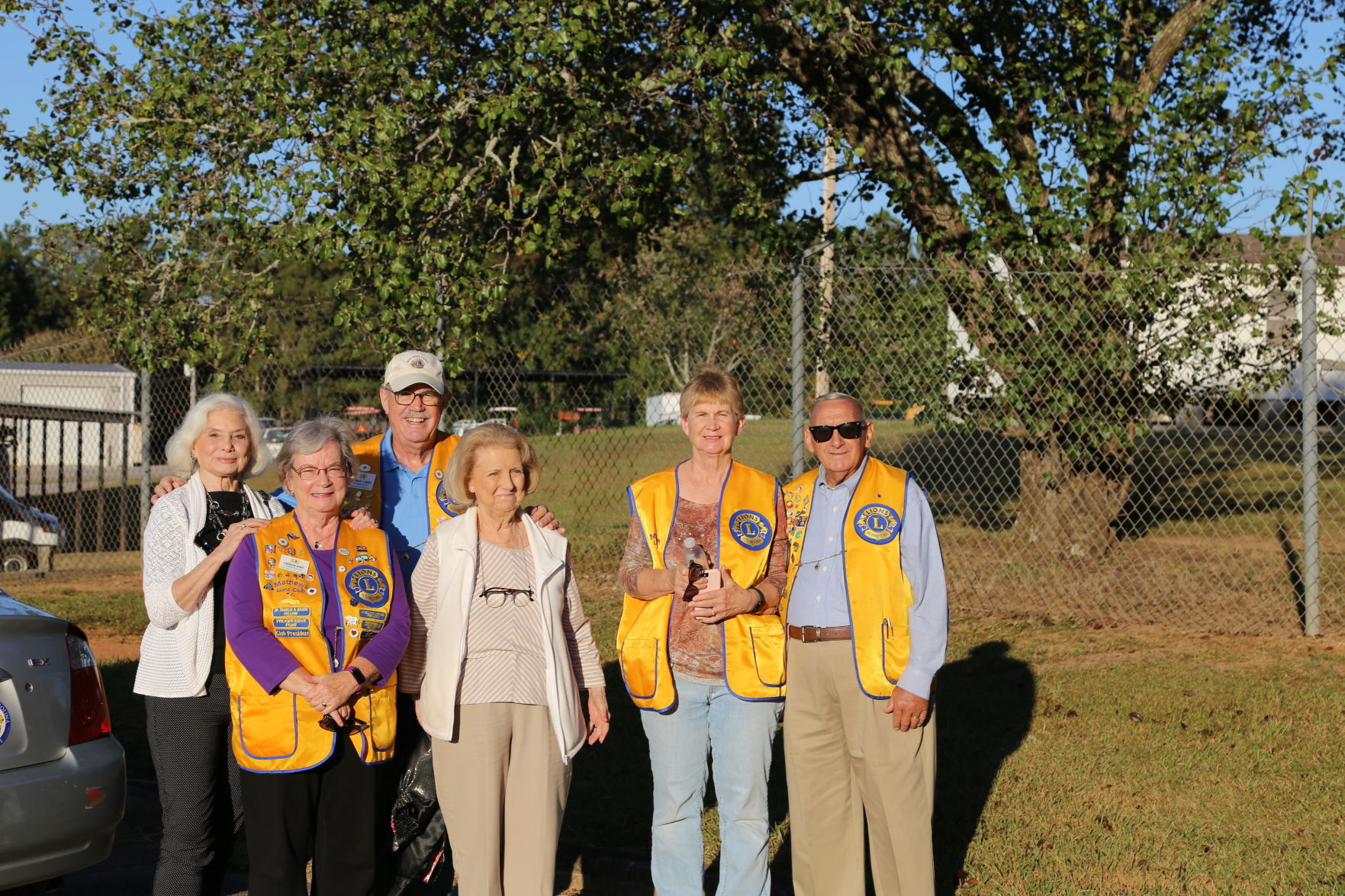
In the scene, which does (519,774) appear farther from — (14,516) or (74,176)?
(14,516)

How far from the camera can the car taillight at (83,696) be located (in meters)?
3.99

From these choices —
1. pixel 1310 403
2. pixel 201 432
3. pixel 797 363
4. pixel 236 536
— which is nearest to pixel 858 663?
pixel 236 536

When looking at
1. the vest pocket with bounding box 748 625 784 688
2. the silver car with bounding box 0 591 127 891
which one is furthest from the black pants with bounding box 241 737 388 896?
the vest pocket with bounding box 748 625 784 688

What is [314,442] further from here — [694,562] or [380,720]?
[694,562]

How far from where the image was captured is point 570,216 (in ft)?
30.6

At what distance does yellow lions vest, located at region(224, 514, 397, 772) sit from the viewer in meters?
3.55

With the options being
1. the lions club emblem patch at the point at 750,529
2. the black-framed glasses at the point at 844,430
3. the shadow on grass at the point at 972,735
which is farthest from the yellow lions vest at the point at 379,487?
the shadow on grass at the point at 972,735

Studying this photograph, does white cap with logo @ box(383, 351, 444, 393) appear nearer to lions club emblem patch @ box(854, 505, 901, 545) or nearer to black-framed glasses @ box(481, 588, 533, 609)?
black-framed glasses @ box(481, 588, 533, 609)

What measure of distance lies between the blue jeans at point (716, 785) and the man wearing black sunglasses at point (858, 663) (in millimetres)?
217

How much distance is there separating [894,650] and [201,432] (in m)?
2.36

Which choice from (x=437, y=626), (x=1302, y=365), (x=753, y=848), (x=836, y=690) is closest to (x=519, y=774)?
(x=437, y=626)

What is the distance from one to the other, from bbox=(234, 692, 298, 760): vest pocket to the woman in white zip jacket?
0.39m

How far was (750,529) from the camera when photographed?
393 cm

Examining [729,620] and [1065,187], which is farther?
[1065,187]
